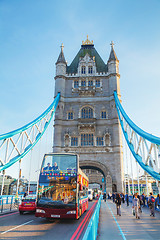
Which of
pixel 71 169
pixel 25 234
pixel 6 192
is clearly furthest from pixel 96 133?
pixel 6 192

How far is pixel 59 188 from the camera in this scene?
9.73 m

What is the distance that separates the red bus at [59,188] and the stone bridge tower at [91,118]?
63.7 ft

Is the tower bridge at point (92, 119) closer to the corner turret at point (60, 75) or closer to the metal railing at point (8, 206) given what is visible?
the corner turret at point (60, 75)

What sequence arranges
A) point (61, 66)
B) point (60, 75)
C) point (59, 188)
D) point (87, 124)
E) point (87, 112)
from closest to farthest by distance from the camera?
point (59, 188) < point (87, 124) < point (87, 112) < point (60, 75) < point (61, 66)

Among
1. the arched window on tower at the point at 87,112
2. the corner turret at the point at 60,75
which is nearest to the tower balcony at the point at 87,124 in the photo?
the arched window on tower at the point at 87,112

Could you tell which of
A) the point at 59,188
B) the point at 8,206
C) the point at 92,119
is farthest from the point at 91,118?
the point at 59,188

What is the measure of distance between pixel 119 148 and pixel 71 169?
20.5 metres

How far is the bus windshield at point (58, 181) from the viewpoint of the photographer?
9.35 meters

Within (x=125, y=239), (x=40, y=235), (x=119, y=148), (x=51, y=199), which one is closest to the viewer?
(x=125, y=239)

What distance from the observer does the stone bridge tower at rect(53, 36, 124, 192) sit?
29406 mm

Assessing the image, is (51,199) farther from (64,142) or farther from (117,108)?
(117,108)

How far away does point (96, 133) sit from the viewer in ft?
103

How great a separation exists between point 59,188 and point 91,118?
22.5m

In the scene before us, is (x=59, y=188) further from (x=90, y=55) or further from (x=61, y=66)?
(x=90, y=55)
